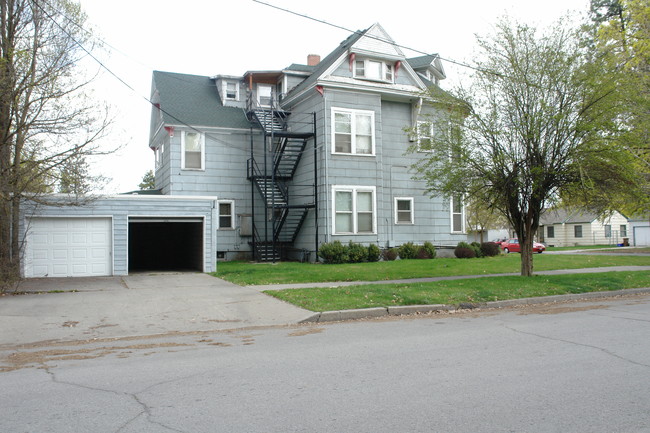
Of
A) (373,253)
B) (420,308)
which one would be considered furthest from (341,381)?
(373,253)

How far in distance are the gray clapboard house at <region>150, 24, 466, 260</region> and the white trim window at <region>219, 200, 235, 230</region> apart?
0.05 meters

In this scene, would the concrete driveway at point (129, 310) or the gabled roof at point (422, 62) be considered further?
the gabled roof at point (422, 62)

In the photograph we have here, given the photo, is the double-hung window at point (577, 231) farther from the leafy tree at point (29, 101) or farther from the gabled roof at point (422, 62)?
the leafy tree at point (29, 101)

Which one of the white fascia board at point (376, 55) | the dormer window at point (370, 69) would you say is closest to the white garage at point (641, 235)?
the white fascia board at point (376, 55)

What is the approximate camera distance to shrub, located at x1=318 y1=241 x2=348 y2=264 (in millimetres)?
21625

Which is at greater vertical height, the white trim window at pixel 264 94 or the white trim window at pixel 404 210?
the white trim window at pixel 264 94

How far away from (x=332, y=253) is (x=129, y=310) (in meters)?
11.3

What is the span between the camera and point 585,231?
52.9 m

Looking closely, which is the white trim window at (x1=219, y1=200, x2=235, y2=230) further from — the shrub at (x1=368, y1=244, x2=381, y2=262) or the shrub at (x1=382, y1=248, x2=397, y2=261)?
the shrub at (x1=382, y1=248, x2=397, y2=261)

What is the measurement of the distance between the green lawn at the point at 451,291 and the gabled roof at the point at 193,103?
1400cm

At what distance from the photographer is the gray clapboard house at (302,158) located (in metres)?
23.0

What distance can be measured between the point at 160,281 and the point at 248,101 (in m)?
12.8

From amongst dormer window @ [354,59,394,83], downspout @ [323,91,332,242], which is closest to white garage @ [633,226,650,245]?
dormer window @ [354,59,394,83]

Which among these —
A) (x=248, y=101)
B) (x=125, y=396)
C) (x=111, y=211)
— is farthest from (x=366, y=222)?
(x=125, y=396)
